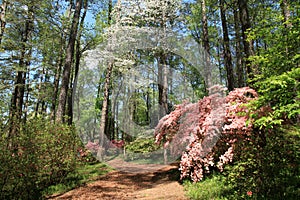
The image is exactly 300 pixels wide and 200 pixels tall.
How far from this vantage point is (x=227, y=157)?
5.55 meters

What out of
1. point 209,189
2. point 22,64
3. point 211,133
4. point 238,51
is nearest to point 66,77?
point 22,64

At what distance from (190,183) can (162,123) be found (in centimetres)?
223

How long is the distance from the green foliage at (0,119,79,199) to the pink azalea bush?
3519 mm

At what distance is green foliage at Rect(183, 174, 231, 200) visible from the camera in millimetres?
4570

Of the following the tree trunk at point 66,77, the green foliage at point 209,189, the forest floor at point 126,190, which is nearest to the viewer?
the green foliage at point 209,189

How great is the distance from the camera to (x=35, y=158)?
5.86 metres

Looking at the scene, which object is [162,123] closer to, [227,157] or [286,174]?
[227,157]

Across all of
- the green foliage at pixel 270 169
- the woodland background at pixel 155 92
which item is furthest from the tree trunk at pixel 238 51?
the green foliage at pixel 270 169

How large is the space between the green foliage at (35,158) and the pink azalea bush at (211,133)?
3.52 m

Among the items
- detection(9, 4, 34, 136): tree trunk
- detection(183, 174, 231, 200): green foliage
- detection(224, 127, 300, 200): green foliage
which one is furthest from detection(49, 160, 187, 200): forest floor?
detection(9, 4, 34, 136): tree trunk

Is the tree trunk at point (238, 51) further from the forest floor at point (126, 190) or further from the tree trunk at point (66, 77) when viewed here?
the tree trunk at point (66, 77)

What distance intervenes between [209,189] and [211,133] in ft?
4.90

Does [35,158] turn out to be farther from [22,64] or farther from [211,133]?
[22,64]

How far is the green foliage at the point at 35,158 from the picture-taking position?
5.28 m
